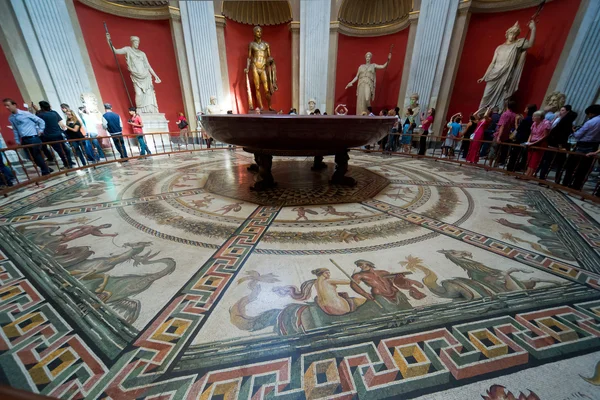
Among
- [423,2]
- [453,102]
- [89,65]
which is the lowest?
[453,102]

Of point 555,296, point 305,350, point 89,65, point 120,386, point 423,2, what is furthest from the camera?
point 423,2

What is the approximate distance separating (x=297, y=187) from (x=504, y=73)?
23.5 feet

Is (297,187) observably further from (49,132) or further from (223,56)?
(223,56)

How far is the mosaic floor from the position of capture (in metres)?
0.88

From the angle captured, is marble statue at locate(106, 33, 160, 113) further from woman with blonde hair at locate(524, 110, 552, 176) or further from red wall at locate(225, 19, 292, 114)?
woman with blonde hair at locate(524, 110, 552, 176)

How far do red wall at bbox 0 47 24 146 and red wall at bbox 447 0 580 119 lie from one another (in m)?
12.0

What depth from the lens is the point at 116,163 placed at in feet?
16.0

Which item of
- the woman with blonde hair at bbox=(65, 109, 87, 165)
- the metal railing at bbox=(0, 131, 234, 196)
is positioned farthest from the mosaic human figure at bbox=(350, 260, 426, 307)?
the woman with blonde hair at bbox=(65, 109, 87, 165)

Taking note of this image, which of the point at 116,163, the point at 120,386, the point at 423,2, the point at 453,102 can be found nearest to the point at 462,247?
the point at 120,386

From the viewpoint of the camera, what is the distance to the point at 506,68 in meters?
6.00

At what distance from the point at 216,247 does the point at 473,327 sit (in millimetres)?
1685

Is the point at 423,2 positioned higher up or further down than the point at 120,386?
higher up

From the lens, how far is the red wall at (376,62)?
333 inches

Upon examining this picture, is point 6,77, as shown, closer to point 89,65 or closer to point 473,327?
point 89,65
